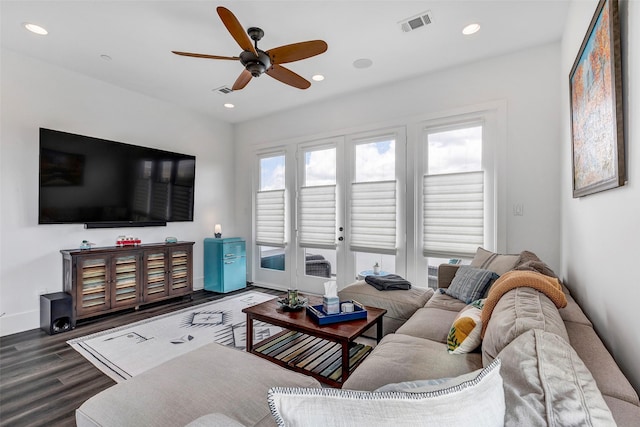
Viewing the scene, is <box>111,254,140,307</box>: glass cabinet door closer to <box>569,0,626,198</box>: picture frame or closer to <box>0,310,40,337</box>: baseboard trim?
<box>0,310,40,337</box>: baseboard trim

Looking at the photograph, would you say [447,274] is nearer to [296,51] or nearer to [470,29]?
[470,29]

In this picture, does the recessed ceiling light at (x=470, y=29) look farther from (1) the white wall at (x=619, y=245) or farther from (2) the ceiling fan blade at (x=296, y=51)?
(2) the ceiling fan blade at (x=296, y=51)

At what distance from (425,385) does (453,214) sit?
9.68 ft

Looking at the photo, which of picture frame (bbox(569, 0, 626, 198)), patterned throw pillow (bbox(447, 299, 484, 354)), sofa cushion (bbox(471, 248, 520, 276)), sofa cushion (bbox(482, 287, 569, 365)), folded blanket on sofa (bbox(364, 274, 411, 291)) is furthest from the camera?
folded blanket on sofa (bbox(364, 274, 411, 291))

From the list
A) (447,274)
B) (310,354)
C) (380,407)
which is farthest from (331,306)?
(380,407)

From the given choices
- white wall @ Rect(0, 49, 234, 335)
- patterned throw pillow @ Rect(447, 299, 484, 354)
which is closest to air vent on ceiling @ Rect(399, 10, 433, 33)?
patterned throw pillow @ Rect(447, 299, 484, 354)

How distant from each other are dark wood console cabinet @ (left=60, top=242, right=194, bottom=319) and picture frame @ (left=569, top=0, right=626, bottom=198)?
434cm

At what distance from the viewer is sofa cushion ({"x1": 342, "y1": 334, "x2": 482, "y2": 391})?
4.49 ft

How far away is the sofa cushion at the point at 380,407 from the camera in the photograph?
1.97 feet

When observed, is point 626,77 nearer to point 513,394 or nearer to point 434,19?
point 513,394

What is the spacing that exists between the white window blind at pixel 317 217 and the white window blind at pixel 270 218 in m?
0.39

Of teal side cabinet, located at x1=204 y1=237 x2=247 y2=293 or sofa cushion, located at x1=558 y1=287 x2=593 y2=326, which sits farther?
teal side cabinet, located at x1=204 y1=237 x2=247 y2=293

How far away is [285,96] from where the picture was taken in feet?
14.1

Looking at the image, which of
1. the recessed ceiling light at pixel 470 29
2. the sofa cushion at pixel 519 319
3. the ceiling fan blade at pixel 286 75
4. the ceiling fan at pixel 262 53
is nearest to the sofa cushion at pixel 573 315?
the sofa cushion at pixel 519 319
